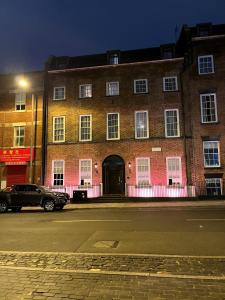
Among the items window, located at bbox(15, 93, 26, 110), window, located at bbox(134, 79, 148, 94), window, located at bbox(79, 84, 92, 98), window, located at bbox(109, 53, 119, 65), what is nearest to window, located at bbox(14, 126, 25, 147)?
window, located at bbox(15, 93, 26, 110)

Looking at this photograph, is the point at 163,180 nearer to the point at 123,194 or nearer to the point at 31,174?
the point at 123,194

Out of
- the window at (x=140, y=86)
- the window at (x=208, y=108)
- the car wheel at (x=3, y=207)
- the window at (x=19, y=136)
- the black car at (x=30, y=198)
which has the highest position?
the window at (x=140, y=86)

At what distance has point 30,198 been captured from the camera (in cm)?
1842

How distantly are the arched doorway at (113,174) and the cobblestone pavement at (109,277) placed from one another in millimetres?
18707

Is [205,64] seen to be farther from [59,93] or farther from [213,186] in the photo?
[59,93]

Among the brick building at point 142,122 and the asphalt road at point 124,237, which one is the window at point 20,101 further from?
the asphalt road at point 124,237

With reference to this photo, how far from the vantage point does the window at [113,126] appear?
2611cm

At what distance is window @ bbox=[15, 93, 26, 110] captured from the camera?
28125 millimetres

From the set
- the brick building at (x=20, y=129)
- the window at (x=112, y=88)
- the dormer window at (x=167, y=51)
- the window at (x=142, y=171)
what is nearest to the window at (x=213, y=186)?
the window at (x=142, y=171)

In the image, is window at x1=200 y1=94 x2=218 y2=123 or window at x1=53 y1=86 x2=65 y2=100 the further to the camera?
window at x1=53 y1=86 x2=65 y2=100

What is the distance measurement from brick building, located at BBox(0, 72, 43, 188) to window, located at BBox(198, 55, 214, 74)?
47.8ft

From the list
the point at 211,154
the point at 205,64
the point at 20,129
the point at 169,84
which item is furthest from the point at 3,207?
the point at 205,64

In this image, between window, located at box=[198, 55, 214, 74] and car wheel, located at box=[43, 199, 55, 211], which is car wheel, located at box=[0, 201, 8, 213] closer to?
car wheel, located at box=[43, 199, 55, 211]

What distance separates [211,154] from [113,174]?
8.37 meters
